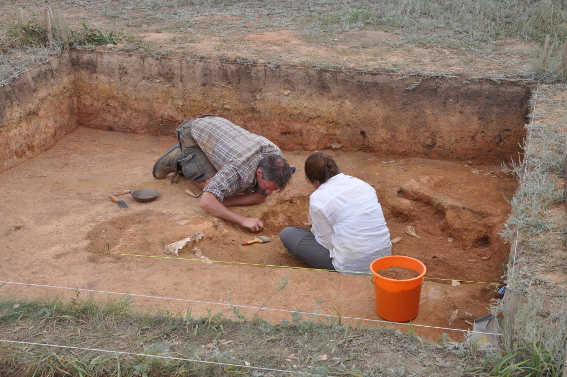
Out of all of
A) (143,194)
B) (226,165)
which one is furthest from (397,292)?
(143,194)

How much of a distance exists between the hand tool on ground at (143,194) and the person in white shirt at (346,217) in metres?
1.95

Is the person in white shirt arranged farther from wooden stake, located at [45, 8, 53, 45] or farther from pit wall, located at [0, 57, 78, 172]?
wooden stake, located at [45, 8, 53, 45]

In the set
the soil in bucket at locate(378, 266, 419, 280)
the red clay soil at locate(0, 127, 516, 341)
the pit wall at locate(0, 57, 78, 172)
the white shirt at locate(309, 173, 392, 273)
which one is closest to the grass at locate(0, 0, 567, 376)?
the pit wall at locate(0, 57, 78, 172)

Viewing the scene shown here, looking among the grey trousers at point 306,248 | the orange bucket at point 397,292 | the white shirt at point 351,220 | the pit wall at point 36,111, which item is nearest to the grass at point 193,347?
the orange bucket at point 397,292

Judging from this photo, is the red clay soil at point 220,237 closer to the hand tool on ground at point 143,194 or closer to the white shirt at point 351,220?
the hand tool on ground at point 143,194

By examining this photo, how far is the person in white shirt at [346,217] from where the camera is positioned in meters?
4.41

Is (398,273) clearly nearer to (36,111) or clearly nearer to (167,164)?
(167,164)

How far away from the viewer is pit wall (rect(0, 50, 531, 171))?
21.2 feet

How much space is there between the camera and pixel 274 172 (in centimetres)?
526

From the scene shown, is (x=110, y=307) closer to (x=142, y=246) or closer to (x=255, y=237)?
(x=142, y=246)

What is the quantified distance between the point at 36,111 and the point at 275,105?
274cm

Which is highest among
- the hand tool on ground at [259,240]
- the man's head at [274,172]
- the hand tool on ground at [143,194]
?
the man's head at [274,172]

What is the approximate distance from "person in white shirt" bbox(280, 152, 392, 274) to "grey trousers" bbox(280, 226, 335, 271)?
6.1 inches

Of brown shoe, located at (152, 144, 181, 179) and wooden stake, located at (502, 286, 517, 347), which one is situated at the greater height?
wooden stake, located at (502, 286, 517, 347)
